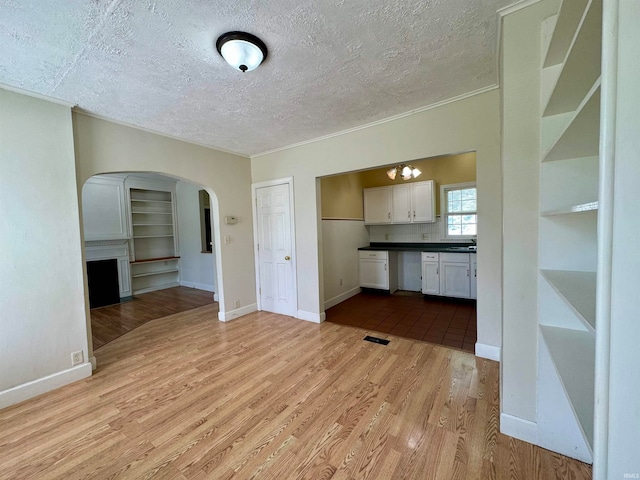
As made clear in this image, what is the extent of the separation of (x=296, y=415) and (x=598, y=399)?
1.74 meters

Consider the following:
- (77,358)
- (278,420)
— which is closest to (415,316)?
(278,420)

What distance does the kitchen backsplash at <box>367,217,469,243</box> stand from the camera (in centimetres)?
502

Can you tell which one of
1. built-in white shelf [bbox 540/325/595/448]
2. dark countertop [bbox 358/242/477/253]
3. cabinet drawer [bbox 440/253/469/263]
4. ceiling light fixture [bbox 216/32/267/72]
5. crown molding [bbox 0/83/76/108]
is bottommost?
built-in white shelf [bbox 540/325/595/448]

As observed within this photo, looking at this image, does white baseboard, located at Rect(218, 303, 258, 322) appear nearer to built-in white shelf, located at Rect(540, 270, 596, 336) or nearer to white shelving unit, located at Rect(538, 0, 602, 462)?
white shelving unit, located at Rect(538, 0, 602, 462)

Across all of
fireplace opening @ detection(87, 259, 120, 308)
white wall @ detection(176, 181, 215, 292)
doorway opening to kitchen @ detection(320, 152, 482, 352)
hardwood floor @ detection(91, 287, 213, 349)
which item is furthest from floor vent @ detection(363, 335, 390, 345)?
fireplace opening @ detection(87, 259, 120, 308)

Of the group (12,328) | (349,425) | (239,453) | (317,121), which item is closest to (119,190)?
(12,328)

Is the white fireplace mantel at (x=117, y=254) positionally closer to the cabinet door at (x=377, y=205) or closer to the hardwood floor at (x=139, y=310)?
the hardwood floor at (x=139, y=310)

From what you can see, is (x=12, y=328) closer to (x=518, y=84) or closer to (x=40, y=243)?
(x=40, y=243)

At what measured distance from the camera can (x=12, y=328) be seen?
2.11m

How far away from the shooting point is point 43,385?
2.22m

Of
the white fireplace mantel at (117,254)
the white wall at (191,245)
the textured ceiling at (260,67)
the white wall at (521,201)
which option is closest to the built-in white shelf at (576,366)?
the white wall at (521,201)

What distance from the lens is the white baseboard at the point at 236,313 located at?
12.6ft

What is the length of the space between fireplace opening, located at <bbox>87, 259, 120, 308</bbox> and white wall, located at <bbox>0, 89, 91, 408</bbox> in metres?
3.13

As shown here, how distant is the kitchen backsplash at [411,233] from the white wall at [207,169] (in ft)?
9.23
